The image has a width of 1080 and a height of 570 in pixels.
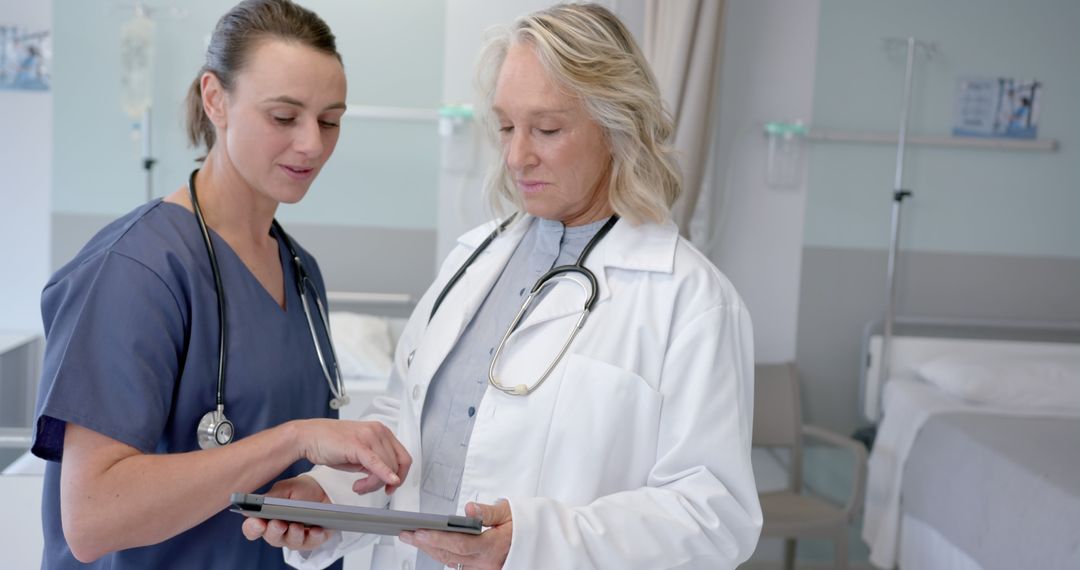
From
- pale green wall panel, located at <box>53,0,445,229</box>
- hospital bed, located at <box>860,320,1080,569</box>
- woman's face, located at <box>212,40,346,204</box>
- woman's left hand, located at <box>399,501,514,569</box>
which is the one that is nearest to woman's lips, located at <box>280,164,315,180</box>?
woman's face, located at <box>212,40,346,204</box>

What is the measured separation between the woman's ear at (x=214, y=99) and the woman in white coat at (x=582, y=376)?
0.37 m

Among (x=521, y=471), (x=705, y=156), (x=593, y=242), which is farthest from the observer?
(x=705, y=156)

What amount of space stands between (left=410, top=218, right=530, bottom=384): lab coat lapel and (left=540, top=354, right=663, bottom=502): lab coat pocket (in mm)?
227

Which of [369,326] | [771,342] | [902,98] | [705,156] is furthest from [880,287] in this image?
[369,326]

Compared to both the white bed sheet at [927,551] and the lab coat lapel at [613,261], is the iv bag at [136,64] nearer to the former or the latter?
→ the lab coat lapel at [613,261]

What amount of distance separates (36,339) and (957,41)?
317cm

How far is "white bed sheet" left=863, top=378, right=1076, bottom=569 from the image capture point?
313cm

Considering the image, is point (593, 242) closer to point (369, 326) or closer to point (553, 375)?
point (553, 375)

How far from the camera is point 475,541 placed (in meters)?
1.11

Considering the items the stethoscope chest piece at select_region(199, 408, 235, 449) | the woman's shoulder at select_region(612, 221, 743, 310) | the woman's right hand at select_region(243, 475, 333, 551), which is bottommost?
the woman's right hand at select_region(243, 475, 333, 551)

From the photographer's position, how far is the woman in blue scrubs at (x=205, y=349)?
111 cm

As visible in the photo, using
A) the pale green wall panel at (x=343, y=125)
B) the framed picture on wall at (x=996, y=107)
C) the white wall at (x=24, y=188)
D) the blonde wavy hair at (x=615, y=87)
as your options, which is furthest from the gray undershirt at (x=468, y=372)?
the framed picture on wall at (x=996, y=107)

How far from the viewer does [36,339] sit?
9.13 feet

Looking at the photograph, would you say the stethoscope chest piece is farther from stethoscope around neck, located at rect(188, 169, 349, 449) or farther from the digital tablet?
the digital tablet
